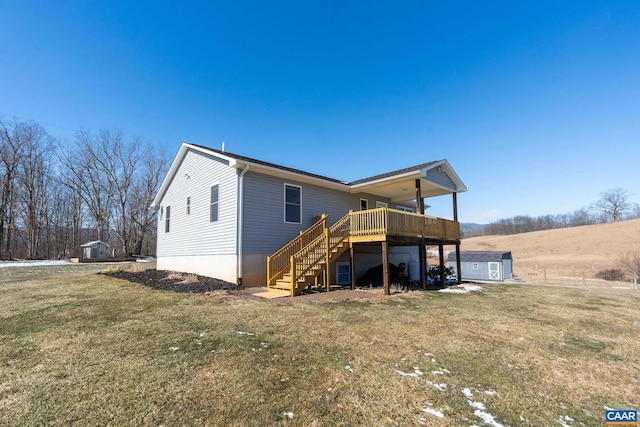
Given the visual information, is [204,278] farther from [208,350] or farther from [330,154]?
[330,154]

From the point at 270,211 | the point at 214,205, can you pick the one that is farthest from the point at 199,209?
the point at 270,211

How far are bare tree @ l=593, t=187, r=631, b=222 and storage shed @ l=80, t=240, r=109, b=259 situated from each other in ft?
307

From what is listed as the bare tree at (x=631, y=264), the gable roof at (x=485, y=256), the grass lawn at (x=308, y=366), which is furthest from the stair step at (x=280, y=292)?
the bare tree at (x=631, y=264)

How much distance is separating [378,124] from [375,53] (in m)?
4.38

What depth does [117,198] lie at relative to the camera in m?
35.1

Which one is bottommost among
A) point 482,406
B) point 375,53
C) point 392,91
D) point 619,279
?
point 619,279

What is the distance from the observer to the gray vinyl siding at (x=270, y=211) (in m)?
10.5

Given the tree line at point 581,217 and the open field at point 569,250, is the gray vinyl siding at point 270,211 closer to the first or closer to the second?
the open field at point 569,250

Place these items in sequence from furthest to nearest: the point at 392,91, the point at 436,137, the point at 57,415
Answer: the point at 436,137 → the point at 392,91 → the point at 57,415

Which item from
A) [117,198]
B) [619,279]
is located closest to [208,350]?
[619,279]

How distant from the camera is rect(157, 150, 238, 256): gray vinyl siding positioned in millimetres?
10789

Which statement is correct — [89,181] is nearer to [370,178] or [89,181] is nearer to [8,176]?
[8,176]

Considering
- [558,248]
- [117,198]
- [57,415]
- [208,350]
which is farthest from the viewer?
[558,248]

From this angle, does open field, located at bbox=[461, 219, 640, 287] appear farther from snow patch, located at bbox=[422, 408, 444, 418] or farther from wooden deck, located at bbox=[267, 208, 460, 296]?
snow patch, located at bbox=[422, 408, 444, 418]
